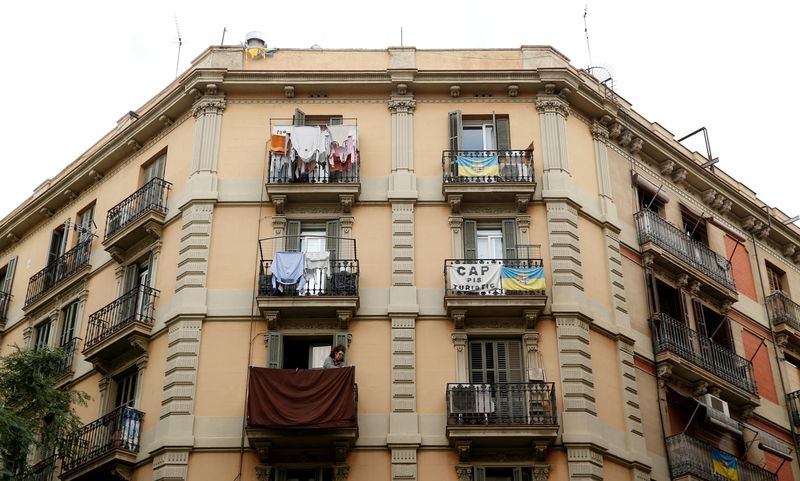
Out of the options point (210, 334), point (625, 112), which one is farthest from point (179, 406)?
point (625, 112)

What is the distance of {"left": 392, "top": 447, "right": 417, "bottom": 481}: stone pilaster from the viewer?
1046 inches

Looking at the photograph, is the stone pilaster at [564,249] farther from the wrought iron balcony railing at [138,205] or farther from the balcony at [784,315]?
the wrought iron balcony railing at [138,205]

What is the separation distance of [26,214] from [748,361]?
24.4 meters

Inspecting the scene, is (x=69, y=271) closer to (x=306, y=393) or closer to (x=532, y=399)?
(x=306, y=393)

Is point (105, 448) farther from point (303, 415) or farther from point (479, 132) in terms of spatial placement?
point (479, 132)

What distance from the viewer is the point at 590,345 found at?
28.9 m

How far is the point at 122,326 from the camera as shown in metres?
29.8

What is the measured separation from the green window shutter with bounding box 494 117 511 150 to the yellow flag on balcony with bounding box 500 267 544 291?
4.24 metres

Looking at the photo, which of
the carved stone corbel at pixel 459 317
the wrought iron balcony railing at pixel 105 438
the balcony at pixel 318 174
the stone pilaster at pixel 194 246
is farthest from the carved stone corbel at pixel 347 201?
the wrought iron balcony railing at pixel 105 438

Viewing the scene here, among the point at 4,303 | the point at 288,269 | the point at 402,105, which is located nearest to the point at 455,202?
the point at 402,105

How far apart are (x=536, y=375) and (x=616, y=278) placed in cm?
467

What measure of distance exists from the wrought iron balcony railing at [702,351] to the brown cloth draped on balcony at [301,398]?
9.50 metres

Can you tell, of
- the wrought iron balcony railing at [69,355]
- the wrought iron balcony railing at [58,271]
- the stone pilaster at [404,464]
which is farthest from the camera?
the wrought iron balcony railing at [58,271]

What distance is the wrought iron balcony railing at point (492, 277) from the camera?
2866 cm
